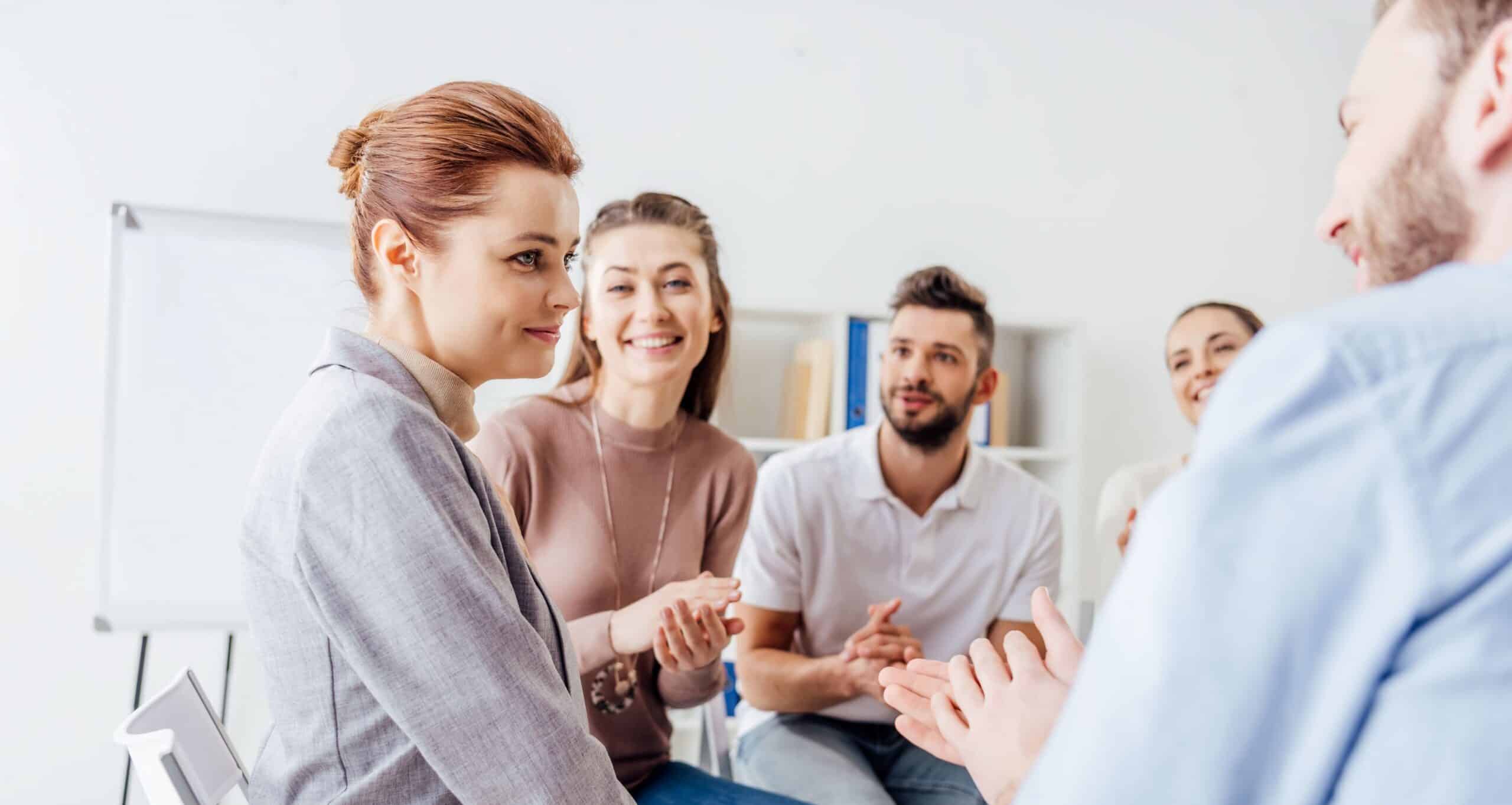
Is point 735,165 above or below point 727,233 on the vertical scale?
above

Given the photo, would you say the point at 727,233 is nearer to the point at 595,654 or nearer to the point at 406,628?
the point at 595,654

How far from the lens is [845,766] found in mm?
1969

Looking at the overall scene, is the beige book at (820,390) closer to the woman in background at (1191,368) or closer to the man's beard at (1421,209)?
the woman in background at (1191,368)

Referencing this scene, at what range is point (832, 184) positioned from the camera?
3.38 m

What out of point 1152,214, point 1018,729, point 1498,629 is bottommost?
point 1018,729

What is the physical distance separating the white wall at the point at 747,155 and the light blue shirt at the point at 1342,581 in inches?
102

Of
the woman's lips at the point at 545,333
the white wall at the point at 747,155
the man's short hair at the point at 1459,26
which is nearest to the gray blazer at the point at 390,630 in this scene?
the woman's lips at the point at 545,333

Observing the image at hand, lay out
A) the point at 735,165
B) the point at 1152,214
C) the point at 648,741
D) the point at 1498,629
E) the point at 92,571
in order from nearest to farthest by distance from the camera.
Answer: the point at 1498,629
the point at 648,741
the point at 92,571
the point at 735,165
the point at 1152,214

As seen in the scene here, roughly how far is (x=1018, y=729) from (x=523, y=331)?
697 millimetres

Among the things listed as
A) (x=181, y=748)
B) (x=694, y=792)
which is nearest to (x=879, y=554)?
(x=694, y=792)

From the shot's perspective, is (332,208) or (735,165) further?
(735,165)

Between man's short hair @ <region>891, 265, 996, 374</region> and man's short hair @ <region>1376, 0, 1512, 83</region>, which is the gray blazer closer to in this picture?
man's short hair @ <region>1376, 0, 1512, 83</region>

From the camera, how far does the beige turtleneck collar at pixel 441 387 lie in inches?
42.8

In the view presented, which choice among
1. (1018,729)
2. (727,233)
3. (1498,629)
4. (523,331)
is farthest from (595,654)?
(727,233)
